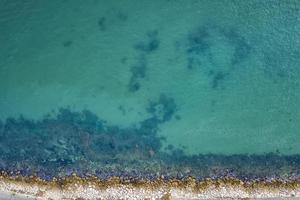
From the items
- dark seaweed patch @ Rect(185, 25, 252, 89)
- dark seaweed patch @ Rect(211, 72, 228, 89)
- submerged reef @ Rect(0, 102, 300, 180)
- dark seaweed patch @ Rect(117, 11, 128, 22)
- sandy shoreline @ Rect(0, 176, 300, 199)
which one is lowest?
sandy shoreline @ Rect(0, 176, 300, 199)

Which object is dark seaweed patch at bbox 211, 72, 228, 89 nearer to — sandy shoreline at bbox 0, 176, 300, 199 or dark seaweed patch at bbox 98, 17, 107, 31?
sandy shoreline at bbox 0, 176, 300, 199

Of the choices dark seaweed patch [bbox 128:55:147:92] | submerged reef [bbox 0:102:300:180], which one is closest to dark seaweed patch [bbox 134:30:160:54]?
dark seaweed patch [bbox 128:55:147:92]

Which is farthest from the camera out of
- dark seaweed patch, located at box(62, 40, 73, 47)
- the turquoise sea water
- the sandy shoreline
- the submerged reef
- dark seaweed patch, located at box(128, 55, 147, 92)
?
dark seaweed patch, located at box(62, 40, 73, 47)

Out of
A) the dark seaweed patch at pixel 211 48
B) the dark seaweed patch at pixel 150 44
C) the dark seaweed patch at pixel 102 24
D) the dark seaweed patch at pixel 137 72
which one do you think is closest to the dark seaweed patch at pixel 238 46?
the dark seaweed patch at pixel 211 48

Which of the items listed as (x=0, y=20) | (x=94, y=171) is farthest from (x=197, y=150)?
(x=0, y=20)

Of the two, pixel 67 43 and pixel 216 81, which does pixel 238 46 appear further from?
pixel 67 43

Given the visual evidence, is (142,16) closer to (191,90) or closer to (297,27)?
(191,90)
